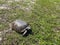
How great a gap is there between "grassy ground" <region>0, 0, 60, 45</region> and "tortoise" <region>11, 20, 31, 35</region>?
0.66 feet

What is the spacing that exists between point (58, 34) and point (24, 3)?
3.11 meters

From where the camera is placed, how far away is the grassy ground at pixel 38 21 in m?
6.85

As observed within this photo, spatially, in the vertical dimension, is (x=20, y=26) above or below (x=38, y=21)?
above

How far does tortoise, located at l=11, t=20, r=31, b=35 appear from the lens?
23.5 feet

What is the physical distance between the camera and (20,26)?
7.20 metres

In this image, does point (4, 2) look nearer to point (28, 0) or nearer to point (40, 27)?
point (28, 0)

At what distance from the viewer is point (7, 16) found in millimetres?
8297

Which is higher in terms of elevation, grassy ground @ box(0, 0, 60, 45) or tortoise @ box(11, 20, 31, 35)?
tortoise @ box(11, 20, 31, 35)

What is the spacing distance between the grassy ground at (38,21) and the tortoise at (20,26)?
20 cm

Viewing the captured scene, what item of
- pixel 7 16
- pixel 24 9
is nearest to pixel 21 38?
pixel 7 16

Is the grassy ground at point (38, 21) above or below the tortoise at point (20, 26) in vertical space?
below

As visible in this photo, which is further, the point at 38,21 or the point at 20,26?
the point at 38,21

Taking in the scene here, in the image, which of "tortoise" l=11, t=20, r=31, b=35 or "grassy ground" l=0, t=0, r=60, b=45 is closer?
"grassy ground" l=0, t=0, r=60, b=45

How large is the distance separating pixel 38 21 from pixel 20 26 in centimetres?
115
